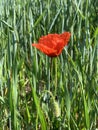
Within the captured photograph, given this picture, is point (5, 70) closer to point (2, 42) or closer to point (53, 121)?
point (2, 42)

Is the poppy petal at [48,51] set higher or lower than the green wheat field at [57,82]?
higher

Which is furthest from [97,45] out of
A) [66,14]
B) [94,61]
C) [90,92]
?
[66,14]

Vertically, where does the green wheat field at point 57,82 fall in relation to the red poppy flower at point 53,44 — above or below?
below

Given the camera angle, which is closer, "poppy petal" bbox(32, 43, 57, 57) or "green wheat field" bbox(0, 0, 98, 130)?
"poppy petal" bbox(32, 43, 57, 57)

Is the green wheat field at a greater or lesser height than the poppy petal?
lesser

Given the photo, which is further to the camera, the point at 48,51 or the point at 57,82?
the point at 57,82

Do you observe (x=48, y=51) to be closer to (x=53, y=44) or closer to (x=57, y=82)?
(x=53, y=44)

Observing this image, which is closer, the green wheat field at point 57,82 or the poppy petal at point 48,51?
the poppy petal at point 48,51

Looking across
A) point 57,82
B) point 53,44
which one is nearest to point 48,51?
point 53,44
